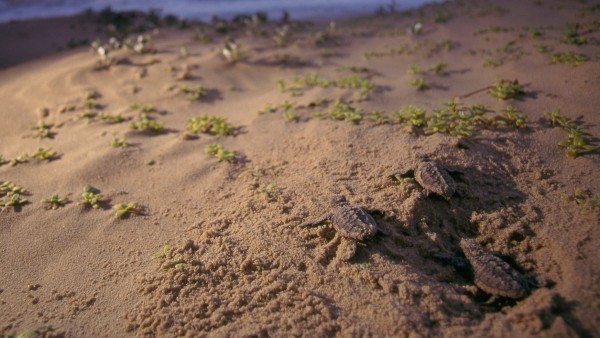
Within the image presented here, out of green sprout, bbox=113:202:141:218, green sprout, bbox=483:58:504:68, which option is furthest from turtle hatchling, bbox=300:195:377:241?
green sprout, bbox=483:58:504:68

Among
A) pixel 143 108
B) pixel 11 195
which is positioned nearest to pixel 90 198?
pixel 11 195

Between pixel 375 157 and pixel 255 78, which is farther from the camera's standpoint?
pixel 255 78

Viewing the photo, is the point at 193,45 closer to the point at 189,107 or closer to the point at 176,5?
the point at 189,107

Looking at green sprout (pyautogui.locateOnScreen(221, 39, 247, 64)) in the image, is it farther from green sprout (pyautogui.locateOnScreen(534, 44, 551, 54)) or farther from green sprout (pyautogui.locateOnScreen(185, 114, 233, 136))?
green sprout (pyautogui.locateOnScreen(534, 44, 551, 54))

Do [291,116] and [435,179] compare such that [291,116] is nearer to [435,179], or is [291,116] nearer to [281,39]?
[435,179]

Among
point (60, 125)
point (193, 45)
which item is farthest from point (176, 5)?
point (60, 125)

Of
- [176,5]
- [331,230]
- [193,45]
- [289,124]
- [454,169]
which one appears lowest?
[331,230]

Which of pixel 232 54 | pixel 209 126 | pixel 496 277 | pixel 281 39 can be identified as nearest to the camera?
pixel 496 277

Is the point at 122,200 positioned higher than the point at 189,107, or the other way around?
the point at 189,107
